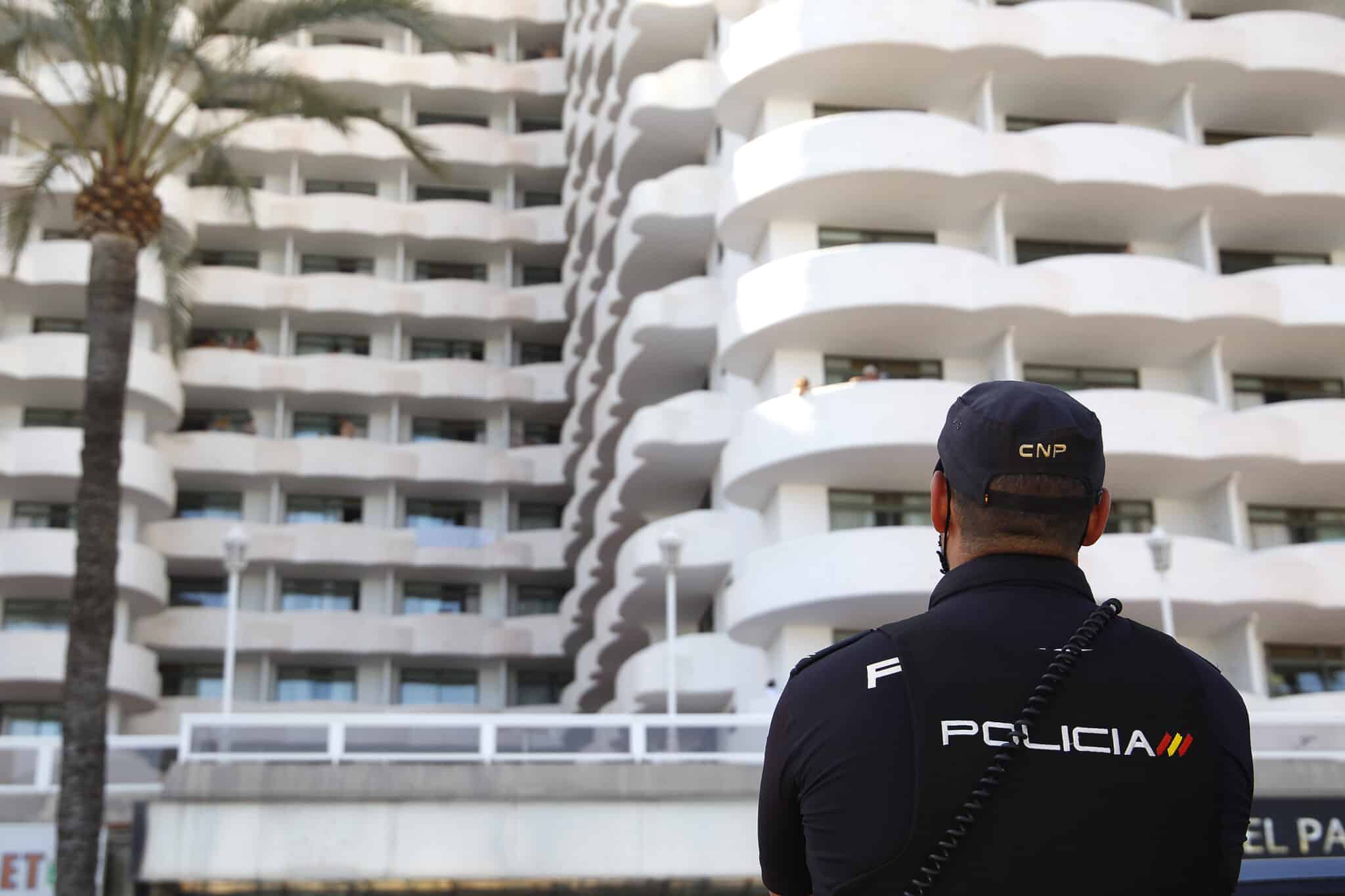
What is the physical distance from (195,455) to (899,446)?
90.4 ft

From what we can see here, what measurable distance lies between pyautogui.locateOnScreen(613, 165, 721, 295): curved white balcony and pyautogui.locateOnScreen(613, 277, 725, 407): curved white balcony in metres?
1.26

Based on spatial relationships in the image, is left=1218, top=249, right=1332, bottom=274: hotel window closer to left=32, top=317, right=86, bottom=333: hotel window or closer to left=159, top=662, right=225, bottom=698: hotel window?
left=159, top=662, right=225, bottom=698: hotel window

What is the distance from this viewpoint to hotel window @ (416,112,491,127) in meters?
59.2

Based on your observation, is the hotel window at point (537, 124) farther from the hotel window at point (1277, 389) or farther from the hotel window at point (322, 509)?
the hotel window at point (1277, 389)

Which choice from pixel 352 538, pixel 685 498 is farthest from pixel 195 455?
pixel 685 498

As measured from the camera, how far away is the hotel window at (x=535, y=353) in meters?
57.3

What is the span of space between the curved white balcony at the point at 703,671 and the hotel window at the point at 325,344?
22917mm

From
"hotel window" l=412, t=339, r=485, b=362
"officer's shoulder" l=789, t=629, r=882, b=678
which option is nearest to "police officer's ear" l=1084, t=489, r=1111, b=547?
"officer's shoulder" l=789, t=629, r=882, b=678

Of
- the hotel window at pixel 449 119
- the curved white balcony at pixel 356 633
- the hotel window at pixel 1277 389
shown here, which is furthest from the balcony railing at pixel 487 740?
the hotel window at pixel 449 119

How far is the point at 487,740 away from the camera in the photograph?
2073 centimetres

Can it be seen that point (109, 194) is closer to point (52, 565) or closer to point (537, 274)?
point (52, 565)

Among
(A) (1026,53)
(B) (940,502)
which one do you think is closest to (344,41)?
(A) (1026,53)

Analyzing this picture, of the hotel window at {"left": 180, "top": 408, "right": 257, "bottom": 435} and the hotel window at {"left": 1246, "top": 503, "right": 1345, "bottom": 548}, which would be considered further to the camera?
the hotel window at {"left": 180, "top": 408, "right": 257, "bottom": 435}

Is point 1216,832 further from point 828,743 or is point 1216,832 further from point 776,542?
point 776,542
